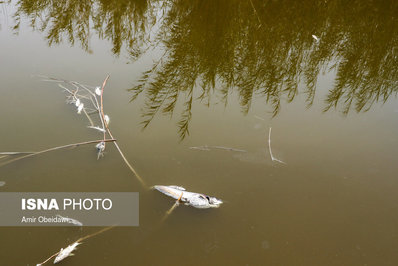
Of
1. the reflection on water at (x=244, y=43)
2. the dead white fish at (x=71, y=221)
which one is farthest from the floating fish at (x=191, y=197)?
the reflection on water at (x=244, y=43)

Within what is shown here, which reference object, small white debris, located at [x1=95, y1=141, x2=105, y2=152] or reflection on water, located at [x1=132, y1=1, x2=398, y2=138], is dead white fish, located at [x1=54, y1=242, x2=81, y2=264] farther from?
reflection on water, located at [x1=132, y1=1, x2=398, y2=138]

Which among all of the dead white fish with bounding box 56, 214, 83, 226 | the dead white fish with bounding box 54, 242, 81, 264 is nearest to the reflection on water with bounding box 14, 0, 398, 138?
→ the dead white fish with bounding box 56, 214, 83, 226

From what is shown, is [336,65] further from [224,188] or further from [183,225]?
[183,225]

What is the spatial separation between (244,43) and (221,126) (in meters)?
1.14

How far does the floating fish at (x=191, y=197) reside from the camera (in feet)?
4.81

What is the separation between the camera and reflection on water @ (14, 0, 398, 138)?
2.35 meters

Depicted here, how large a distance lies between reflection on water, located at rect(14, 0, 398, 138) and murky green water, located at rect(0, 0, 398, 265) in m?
0.01

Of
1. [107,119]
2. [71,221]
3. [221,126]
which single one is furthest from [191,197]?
[107,119]

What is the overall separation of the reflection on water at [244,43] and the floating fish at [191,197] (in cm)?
49

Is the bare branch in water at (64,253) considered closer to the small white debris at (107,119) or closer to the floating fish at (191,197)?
the floating fish at (191,197)

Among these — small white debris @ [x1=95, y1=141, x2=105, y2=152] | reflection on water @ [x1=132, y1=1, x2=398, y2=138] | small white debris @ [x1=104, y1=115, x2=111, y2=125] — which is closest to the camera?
small white debris @ [x1=95, y1=141, x2=105, y2=152]

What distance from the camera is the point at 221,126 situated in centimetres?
200

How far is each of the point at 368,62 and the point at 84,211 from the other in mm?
2611

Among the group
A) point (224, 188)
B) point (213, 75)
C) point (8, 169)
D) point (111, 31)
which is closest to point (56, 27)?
point (111, 31)
